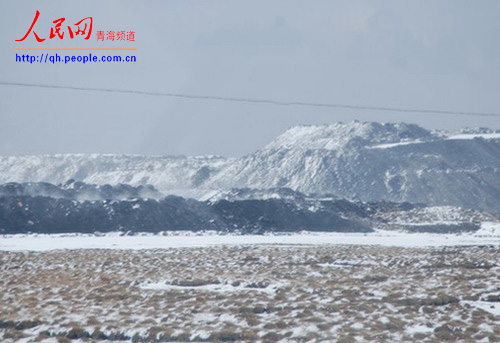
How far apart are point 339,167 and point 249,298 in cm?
12503

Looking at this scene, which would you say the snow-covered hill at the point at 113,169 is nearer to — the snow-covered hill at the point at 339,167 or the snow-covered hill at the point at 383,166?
the snow-covered hill at the point at 339,167

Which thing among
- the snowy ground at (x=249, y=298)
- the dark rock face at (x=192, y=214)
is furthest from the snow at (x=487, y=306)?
the dark rock face at (x=192, y=214)

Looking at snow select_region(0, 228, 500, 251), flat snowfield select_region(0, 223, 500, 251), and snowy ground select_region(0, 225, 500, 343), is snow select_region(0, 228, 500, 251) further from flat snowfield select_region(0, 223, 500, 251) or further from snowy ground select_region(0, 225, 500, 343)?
snowy ground select_region(0, 225, 500, 343)

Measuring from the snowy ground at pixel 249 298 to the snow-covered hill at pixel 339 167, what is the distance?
290 feet

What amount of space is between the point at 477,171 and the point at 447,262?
108m

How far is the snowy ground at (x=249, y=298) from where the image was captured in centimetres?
1565

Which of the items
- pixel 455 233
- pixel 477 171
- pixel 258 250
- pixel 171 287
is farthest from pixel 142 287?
pixel 477 171

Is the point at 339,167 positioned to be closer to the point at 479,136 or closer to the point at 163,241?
the point at 479,136

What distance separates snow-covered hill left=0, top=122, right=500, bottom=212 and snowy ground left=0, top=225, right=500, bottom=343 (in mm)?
88293

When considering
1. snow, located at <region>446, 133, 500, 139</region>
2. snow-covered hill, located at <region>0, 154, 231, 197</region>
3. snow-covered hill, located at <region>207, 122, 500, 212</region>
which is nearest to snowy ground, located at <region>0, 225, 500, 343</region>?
snow-covered hill, located at <region>207, 122, 500, 212</region>

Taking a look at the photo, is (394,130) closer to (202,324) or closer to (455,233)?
(455,233)

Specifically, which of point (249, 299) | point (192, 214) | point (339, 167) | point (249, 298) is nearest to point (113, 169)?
point (339, 167)

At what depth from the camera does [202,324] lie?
16.5m

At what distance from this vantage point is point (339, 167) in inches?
5669
